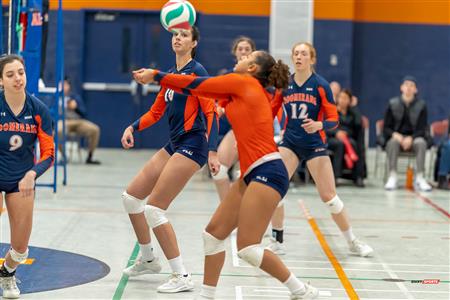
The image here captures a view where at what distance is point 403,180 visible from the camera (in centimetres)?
1398

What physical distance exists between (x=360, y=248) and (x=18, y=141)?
344cm

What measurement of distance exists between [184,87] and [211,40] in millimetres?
11943

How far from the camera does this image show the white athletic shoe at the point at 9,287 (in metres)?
5.98

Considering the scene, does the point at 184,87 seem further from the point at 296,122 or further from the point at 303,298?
the point at 296,122

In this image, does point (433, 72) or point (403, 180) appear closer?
point (403, 180)

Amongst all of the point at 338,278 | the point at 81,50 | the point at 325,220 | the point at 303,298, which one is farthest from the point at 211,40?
the point at 303,298

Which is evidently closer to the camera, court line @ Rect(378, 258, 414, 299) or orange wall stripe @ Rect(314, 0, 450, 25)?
court line @ Rect(378, 258, 414, 299)

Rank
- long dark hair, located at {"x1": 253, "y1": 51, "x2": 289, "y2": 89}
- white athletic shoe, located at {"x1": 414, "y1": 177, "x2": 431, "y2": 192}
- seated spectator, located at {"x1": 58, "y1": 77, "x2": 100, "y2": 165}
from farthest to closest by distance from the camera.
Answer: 1. seated spectator, located at {"x1": 58, "y1": 77, "x2": 100, "y2": 165}
2. white athletic shoe, located at {"x1": 414, "y1": 177, "x2": 431, "y2": 192}
3. long dark hair, located at {"x1": 253, "y1": 51, "x2": 289, "y2": 89}

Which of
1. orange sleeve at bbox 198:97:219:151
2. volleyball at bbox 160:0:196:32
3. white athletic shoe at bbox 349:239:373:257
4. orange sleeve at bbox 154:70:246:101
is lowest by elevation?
white athletic shoe at bbox 349:239:373:257

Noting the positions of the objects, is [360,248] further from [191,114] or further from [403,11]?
[403,11]

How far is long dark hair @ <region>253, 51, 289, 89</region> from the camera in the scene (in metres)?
5.43

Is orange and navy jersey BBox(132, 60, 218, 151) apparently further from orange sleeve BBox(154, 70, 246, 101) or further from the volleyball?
orange sleeve BBox(154, 70, 246, 101)

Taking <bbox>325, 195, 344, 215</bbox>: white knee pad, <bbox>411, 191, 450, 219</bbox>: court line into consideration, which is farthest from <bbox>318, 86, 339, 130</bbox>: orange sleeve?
<bbox>411, 191, 450, 219</bbox>: court line

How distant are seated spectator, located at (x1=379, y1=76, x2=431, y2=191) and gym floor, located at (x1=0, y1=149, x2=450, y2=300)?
51 cm
